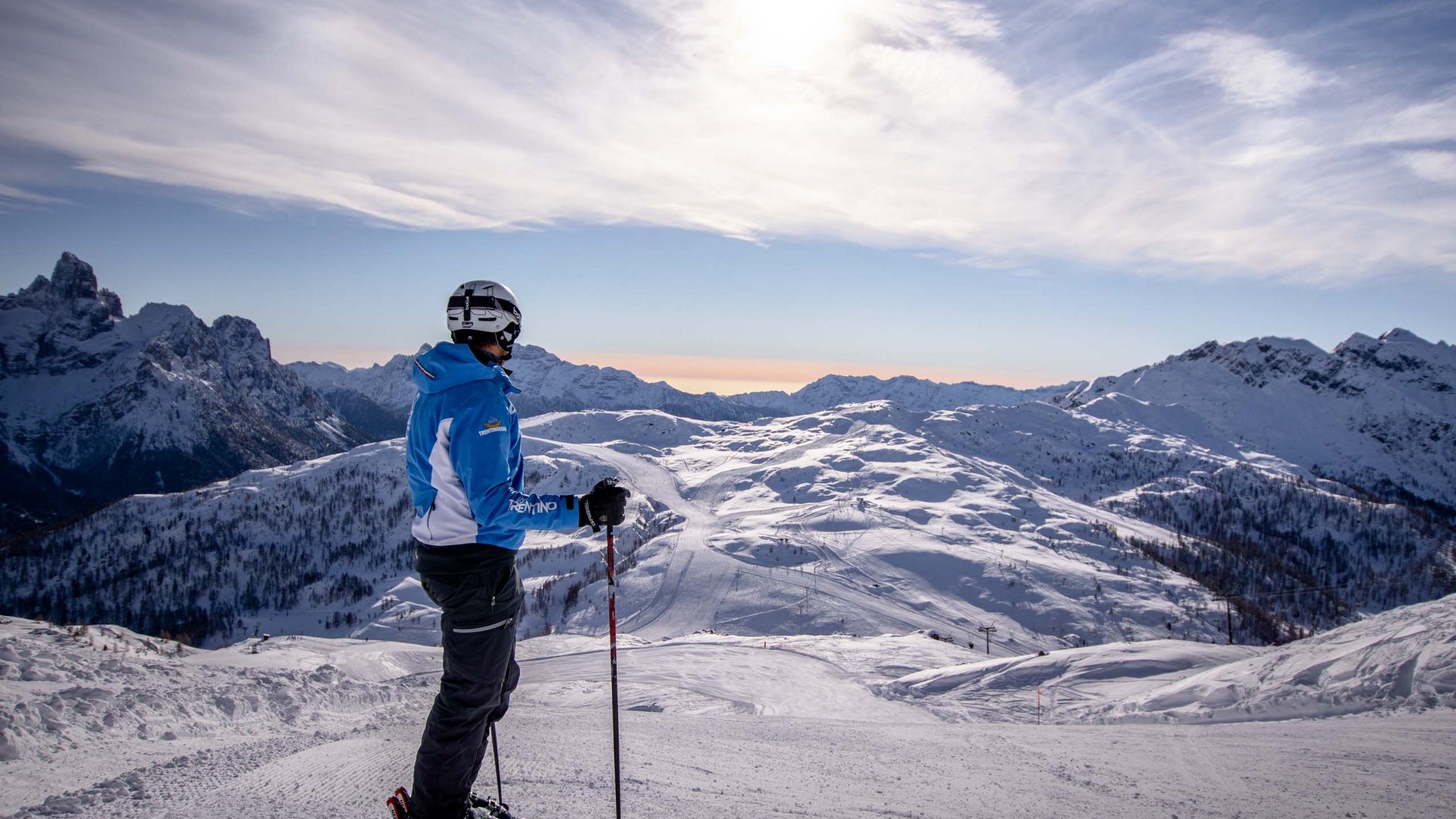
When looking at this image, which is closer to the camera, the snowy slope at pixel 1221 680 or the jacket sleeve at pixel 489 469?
the jacket sleeve at pixel 489 469

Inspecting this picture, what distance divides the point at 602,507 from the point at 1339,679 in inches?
518

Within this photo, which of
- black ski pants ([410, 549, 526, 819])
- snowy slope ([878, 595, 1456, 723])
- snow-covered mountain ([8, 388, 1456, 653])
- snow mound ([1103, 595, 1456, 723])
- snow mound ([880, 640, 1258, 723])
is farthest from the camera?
snow-covered mountain ([8, 388, 1456, 653])

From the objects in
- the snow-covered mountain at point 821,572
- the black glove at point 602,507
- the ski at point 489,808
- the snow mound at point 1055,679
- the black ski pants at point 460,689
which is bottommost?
the snow-covered mountain at point 821,572

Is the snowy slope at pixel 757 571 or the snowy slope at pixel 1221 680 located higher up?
the snowy slope at pixel 1221 680

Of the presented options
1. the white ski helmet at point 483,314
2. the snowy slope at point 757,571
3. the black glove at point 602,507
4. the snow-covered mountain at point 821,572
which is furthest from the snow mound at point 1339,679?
the snow-covered mountain at point 821,572

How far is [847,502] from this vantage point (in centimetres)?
15538

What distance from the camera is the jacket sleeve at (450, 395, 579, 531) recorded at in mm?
4805

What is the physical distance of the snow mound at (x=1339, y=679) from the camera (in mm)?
10305

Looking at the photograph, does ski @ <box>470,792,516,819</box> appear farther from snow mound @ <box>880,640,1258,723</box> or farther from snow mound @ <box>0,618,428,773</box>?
snow mound @ <box>880,640,1258,723</box>

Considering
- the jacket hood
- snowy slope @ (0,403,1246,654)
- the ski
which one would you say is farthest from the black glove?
snowy slope @ (0,403,1246,654)

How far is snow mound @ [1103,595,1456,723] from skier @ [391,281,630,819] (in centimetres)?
1232

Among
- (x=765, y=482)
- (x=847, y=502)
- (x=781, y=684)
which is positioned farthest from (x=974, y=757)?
(x=765, y=482)

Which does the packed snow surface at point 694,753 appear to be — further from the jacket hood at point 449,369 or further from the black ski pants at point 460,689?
→ the jacket hood at point 449,369

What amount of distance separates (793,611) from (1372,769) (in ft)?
264
